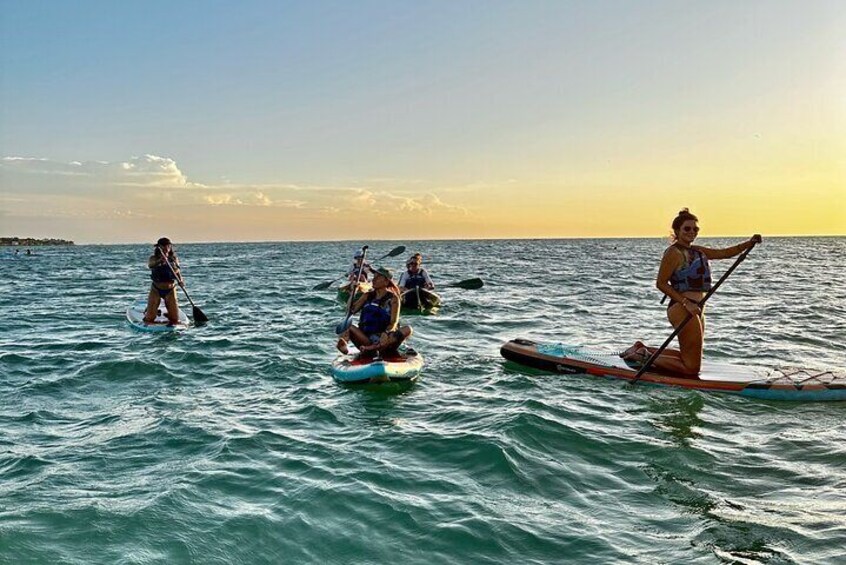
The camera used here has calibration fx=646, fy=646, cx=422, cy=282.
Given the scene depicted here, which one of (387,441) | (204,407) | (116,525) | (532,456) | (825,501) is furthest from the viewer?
(204,407)

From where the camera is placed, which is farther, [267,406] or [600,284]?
[600,284]

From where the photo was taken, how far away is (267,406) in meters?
9.05

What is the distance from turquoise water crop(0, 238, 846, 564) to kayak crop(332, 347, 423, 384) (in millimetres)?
222

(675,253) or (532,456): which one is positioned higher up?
(675,253)

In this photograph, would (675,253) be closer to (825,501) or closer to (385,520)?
→ (825,501)

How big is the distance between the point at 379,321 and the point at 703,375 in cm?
515

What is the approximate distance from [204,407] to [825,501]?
7.36 m

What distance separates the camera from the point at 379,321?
10.8 meters

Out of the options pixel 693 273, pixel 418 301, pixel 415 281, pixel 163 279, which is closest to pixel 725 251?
pixel 693 273

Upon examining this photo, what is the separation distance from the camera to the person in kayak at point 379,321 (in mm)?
10539

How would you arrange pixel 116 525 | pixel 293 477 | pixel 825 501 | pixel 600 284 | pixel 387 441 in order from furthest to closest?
pixel 600 284 < pixel 387 441 < pixel 293 477 < pixel 825 501 < pixel 116 525

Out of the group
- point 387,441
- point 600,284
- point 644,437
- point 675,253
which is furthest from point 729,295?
point 387,441

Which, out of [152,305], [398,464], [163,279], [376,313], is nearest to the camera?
[398,464]

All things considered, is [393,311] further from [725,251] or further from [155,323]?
[155,323]
